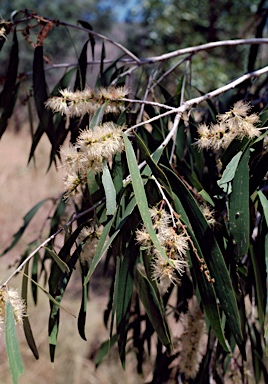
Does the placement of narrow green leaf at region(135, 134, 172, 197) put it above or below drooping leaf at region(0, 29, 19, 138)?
below

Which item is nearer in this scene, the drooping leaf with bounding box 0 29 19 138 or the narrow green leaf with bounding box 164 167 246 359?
the narrow green leaf with bounding box 164 167 246 359

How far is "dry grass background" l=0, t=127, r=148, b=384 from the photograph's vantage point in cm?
260

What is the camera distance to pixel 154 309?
2.51 ft

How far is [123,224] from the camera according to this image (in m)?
0.75

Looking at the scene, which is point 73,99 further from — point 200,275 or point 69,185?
point 200,275

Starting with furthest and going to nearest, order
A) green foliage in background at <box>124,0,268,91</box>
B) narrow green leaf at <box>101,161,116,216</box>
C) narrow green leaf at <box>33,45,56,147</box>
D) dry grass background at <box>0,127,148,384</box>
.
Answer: green foliage in background at <box>124,0,268,91</box> → dry grass background at <box>0,127,148,384</box> → narrow green leaf at <box>33,45,56,147</box> → narrow green leaf at <box>101,161,116,216</box>

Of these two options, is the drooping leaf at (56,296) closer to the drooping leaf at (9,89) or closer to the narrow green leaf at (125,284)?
the narrow green leaf at (125,284)

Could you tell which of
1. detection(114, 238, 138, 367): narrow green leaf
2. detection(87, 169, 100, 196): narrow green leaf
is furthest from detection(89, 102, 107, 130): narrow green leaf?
detection(114, 238, 138, 367): narrow green leaf

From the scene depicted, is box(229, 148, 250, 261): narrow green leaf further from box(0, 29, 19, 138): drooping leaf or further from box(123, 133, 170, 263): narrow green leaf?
box(0, 29, 19, 138): drooping leaf

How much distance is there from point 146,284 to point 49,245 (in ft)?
0.67

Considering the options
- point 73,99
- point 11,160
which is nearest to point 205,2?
point 11,160

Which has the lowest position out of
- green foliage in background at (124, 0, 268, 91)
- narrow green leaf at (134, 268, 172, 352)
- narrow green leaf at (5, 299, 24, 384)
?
narrow green leaf at (5, 299, 24, 384)

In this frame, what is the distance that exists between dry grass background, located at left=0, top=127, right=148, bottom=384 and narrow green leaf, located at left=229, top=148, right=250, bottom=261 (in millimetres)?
853

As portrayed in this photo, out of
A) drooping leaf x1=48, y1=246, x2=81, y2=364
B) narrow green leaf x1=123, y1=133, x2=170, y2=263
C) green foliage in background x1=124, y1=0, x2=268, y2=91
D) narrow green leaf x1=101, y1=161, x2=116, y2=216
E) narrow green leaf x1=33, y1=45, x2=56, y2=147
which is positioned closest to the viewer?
narrow green leaf x1=123, y1=133, x2=170, y2=263
